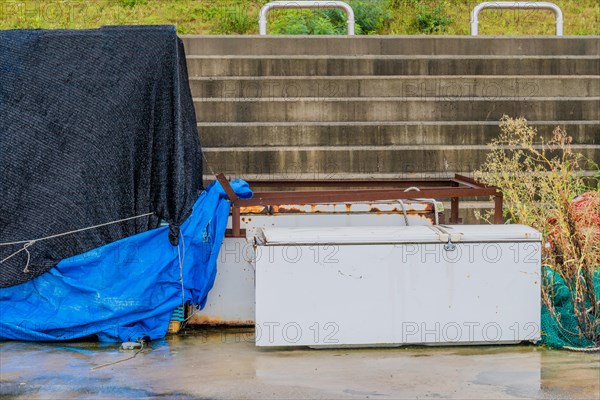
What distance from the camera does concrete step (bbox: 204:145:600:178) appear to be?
1059 cm

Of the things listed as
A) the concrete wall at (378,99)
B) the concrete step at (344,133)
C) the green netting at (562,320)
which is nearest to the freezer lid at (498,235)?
the green netting at (562,320)

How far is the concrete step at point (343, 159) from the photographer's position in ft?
34.7

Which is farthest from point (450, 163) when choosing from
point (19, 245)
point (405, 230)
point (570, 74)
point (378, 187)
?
point (19, 245)

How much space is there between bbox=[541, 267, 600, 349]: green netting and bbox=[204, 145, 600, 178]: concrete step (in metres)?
3.68

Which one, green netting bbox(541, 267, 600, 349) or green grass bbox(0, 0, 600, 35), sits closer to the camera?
green netting bbox(541, 267, 600, 349)

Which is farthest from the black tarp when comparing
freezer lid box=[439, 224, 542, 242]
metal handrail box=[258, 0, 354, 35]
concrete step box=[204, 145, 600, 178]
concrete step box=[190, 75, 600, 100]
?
metal handrail box=[258, 0, 354, 35]

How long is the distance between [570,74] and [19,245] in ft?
27.4

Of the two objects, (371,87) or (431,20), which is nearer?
(371,87)

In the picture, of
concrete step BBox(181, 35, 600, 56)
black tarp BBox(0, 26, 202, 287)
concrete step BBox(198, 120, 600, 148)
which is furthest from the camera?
concrete step BBox(181, 35, 600, 56)

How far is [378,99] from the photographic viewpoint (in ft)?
38.0

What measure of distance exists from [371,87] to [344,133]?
1171mm

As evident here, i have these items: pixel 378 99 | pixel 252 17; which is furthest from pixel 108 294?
pixel 252 17

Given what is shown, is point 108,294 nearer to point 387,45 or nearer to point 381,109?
point 381,109

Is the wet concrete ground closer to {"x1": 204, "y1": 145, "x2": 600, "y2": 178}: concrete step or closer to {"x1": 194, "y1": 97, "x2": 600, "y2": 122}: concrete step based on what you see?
{"x1": 204, "y1": 145, "x2": 600, "y2": 178}: concrete step
